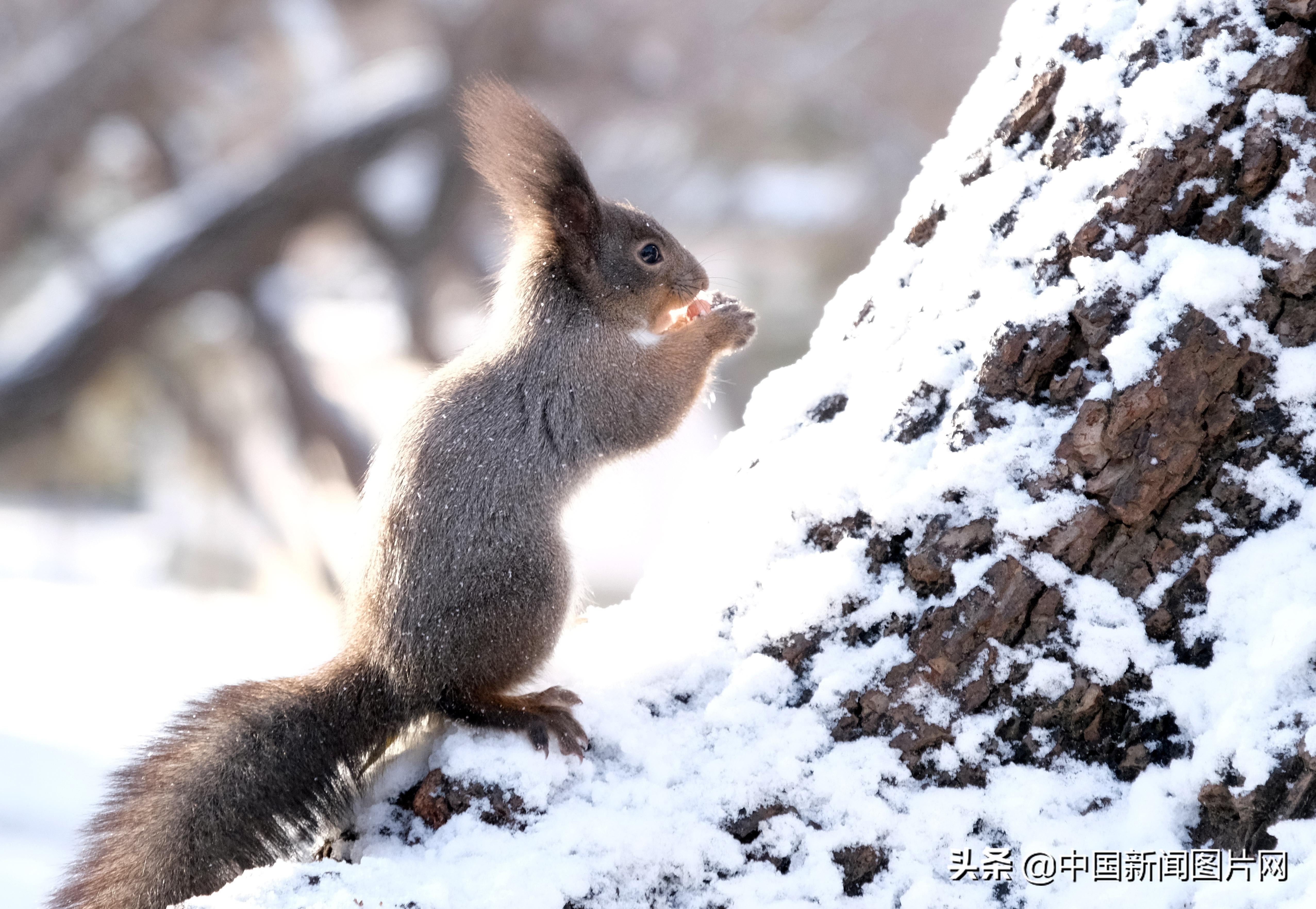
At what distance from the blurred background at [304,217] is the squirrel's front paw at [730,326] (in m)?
2.73

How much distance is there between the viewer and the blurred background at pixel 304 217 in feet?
17.3

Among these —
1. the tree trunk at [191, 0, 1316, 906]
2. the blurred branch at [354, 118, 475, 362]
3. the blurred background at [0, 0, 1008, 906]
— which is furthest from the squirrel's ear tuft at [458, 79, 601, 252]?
the blurred branch at [354, 118, 475, 362]

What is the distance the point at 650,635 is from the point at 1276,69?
0.94 meters

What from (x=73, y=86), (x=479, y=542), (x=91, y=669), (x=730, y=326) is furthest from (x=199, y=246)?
(x=479, y=542)

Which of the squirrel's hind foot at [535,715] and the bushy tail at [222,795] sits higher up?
the squirrel's hind foot at [535,715]

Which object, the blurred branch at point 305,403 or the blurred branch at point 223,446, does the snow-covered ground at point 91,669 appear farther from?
the blurred branch at point 305,403

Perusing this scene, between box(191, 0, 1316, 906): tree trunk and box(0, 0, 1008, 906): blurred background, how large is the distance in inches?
130

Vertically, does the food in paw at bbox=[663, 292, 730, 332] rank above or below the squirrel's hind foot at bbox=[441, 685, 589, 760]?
above

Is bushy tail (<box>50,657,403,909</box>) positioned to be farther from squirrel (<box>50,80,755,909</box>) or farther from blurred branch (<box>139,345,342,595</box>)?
blurred branch (<box>139,345,342,595</box>)

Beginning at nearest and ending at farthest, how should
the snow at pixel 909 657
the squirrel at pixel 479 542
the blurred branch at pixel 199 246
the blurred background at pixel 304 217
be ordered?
the snow at pixel 909 657, the squirrel at pixel 479 542, the blurred branch at pixel 199 246, the blurred background at pixel 304 217

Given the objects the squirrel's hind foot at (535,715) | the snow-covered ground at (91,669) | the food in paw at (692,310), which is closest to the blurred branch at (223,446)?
the snow-covered ground at (91,669)

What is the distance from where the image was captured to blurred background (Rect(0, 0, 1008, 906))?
529 centimetres

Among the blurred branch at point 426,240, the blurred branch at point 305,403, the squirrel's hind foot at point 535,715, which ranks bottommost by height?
the squirrel's hind foot at point 535,715

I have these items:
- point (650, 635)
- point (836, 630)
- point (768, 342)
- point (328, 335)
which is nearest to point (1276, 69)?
point (836, 630)
